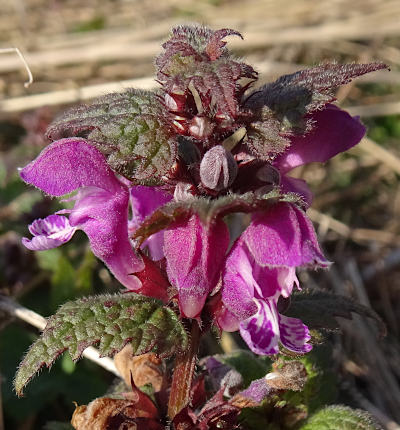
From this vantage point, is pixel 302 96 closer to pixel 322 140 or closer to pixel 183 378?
pixel 322 140

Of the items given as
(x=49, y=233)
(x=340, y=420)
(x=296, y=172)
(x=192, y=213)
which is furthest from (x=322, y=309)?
(x=296, y=172)

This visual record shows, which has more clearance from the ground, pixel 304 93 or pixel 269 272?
pixel 304 93

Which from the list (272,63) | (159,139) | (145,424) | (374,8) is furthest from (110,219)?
(374,8)

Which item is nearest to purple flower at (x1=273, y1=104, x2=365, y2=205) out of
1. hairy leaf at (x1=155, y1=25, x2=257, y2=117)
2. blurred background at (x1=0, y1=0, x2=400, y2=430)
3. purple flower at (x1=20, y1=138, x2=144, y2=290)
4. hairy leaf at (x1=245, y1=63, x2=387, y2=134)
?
hairy leaf at (x1=245, y1=63, x2=387, y2=134)

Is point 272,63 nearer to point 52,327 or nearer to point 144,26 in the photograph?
point 144,26

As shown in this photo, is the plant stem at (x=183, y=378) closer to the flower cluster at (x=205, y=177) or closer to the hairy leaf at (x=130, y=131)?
the flower cluster at (x=205, y=177)

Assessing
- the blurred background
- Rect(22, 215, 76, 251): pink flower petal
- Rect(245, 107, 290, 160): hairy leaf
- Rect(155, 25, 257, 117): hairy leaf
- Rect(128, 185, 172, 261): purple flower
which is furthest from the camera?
the blurred background

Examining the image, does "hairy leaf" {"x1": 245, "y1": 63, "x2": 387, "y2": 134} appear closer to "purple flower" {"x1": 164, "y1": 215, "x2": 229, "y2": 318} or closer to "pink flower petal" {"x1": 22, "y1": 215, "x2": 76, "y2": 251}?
"purple flower" {"x1": 164, "y1": 215, "x2": 229, "y2": 318}
